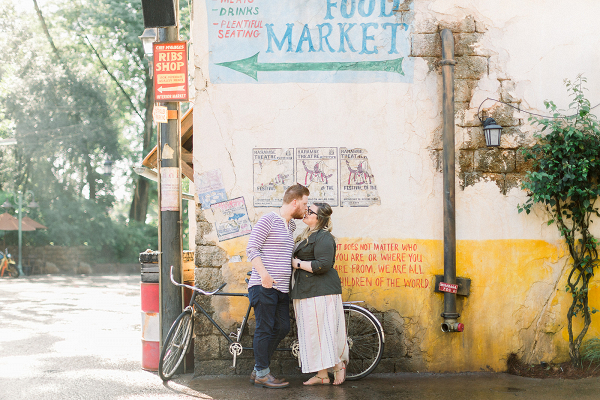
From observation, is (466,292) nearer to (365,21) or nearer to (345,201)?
(345,201)

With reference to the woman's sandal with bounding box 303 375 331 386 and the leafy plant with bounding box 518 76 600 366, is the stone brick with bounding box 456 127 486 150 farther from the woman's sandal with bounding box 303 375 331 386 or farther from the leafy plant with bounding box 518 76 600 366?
the woman's sandal with bounding box 303 375 331 386

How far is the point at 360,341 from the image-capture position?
5684mm

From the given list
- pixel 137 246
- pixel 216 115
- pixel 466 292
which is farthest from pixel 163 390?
pixel 137 246

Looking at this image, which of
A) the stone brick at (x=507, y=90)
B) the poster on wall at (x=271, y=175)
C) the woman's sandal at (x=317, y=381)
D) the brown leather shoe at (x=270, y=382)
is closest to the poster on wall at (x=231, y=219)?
the poster on wall at (x=271, y=175)

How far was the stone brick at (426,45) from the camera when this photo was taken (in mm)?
5922

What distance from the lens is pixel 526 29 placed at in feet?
19.4

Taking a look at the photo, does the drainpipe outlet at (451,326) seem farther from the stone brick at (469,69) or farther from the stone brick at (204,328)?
the stone brick at (469,69)

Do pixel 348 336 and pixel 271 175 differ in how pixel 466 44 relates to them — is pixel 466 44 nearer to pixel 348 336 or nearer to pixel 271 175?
pixel 271 175

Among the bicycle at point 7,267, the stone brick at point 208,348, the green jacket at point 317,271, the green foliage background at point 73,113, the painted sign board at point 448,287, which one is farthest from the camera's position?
the green foliage background at point 73,113

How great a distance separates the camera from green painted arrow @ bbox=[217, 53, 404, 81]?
591 centimetres

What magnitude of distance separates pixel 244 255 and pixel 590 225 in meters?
3.80

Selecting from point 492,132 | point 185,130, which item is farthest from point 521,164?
point 185,130

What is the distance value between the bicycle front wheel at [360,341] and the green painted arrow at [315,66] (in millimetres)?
2581

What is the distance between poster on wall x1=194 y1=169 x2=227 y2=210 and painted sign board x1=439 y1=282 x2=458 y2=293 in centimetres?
251
